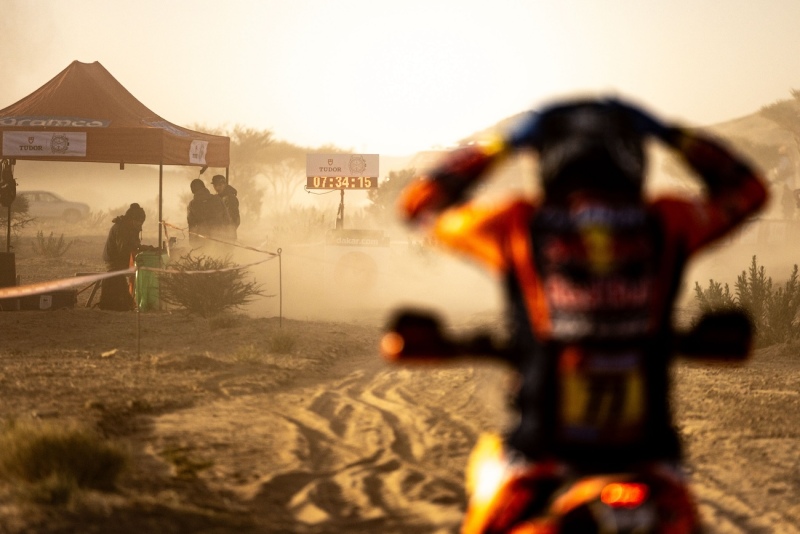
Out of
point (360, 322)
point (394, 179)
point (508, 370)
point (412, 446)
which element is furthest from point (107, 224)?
point (508, 370)

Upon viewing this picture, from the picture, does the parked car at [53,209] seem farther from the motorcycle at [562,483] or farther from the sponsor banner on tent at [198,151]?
the motorcycle at [562,483]

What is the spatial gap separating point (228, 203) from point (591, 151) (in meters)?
17.6

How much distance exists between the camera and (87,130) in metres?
17.6

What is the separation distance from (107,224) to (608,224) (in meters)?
49.9

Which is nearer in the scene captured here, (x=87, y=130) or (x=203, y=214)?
(x=87, y=130)

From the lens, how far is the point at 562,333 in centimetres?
234

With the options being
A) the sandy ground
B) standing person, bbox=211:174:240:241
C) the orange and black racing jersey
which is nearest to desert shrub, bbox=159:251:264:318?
standing person, bbox=211:174:240:241

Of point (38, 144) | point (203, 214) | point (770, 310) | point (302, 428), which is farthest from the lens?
point (203, 214)

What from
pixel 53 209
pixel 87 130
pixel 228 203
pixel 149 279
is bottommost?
pixel 149 279

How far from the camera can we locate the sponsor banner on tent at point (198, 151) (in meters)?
19.0

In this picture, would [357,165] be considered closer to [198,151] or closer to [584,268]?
[198,151]

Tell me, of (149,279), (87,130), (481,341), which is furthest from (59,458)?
(87,130)

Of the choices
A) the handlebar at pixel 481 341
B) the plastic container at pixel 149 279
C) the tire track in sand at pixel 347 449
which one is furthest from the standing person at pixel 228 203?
the handlebar at pixel 481 341

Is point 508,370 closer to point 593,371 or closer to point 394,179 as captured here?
point 593,371
